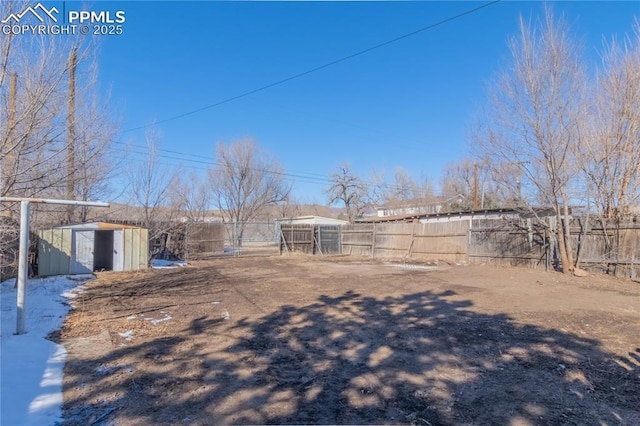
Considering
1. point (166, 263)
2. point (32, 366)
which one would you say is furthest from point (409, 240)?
point (32, 366)

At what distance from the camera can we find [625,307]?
21.2ft

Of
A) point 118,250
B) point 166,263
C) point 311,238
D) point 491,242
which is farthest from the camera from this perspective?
point 311,238

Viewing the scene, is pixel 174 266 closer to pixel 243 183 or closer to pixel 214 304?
pixel 214 304

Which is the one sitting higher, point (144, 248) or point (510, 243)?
point (510, 243)

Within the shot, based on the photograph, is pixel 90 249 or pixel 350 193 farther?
pixel 350 193

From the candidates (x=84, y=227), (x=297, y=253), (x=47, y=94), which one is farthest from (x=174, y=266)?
(x=47, y=94)

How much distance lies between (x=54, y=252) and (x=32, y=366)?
A: 8.15 metres

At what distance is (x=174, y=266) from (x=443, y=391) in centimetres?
1268

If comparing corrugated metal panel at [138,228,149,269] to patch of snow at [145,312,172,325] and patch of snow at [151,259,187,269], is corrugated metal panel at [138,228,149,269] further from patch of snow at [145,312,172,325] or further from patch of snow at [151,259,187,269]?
patch of snow at [145,312,172,325]

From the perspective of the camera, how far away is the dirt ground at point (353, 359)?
2.83 meters

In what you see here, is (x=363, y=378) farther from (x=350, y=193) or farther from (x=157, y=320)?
(x=350, y=193)

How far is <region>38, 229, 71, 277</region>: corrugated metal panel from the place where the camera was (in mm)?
10039

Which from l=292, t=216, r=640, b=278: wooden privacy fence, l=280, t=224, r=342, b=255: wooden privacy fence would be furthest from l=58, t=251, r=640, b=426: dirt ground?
l=280, t=224, r=342, b=255: wooden privacy fence

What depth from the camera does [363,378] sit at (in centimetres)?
346
